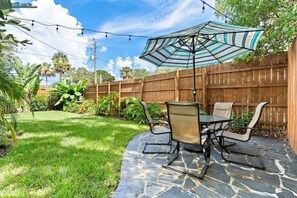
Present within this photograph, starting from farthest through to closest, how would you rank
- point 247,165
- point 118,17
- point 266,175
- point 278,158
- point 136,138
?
point 118,17, point 136,138, point 278,158, point 247,165, point 266,175

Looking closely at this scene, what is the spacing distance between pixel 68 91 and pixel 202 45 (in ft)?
37.3

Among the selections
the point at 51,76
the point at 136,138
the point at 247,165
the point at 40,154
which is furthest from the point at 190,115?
the point at 51,76

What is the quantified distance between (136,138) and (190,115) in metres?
2.55

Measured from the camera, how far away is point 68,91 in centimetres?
1397

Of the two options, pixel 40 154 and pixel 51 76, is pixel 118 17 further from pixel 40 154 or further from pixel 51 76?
pixel 51 76

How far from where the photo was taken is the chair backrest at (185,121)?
3014mm

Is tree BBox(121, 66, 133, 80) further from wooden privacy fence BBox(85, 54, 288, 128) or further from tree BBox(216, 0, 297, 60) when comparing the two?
tree BBox(216, 0, 297, 60)

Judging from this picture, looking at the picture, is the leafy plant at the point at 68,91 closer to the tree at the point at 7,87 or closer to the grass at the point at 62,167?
the grass at the point at 62,167

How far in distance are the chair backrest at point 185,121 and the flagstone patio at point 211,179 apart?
1.70ft

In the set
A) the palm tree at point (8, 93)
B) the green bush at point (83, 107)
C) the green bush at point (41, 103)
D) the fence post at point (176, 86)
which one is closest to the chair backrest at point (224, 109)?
the fence post at point (176, 86)

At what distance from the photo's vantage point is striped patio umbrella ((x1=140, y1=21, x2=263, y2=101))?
12.0 feet

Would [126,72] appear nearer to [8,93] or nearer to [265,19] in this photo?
[265,19]

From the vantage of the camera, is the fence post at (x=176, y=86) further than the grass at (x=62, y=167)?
Yes

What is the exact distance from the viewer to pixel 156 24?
1454 cm
